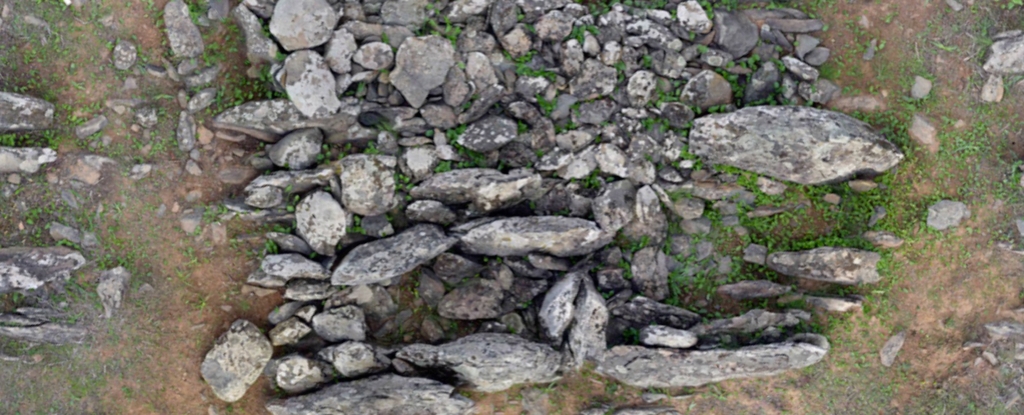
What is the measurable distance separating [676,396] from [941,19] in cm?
639

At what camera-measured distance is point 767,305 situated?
9.52 metres

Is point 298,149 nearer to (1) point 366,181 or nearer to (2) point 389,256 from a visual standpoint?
(1) point 366,181

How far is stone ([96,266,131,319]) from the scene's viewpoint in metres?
9.16

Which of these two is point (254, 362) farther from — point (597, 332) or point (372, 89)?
point (597, 332)

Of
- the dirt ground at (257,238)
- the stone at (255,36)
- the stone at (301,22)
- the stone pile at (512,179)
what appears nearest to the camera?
the stone at (301,22)

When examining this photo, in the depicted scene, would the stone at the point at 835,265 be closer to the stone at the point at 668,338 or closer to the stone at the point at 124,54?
the stone at the point at 668,338

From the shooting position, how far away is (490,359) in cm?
885

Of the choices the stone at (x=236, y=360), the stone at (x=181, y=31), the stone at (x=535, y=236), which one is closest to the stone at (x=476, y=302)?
the stone at (x=535, y=236)

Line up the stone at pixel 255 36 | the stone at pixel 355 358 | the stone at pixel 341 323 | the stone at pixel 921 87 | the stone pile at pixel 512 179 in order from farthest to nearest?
the stone at pixel 921 87 → the stone at pixel 341 323 → the stone at pixel 355 358 → the stone pile at pixel 512 179 → the stone at pixel 255 36

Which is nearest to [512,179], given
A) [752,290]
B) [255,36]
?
[752,290]

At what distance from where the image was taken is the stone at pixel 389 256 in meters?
8.90

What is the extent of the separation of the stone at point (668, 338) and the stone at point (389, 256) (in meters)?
2.94

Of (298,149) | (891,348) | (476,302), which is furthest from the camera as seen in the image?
(891,348)

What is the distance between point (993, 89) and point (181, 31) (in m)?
11.1
